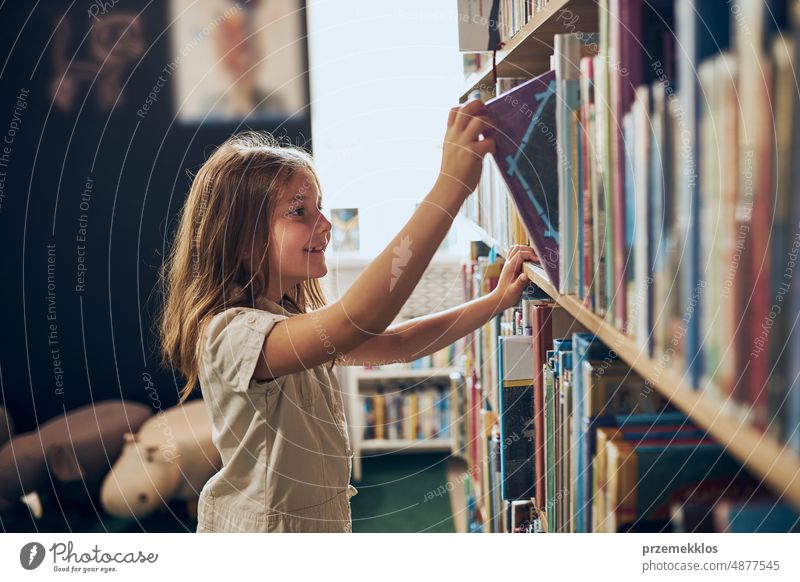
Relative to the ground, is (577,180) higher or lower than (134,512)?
higher

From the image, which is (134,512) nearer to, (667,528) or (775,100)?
(667,528)

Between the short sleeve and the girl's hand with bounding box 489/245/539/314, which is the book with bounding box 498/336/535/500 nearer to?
the girl's hand with bounding box 489/245/539/314

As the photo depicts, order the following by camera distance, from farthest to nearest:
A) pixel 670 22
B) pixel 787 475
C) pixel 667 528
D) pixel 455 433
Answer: pixel 455 433, pixel 667 528, pixel 670 22, pixel 787 475

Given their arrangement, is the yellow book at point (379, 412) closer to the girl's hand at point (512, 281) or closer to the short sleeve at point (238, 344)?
the girl's hand at point (512, 281)

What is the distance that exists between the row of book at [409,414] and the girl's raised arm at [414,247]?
205 centimetres

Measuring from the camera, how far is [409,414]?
9.74 feet

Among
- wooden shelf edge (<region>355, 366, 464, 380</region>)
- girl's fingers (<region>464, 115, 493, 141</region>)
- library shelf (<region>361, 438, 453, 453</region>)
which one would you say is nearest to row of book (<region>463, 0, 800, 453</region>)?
girl's fingers (<region>464, 115, 493, 141</region>)

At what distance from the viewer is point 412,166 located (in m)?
1.60

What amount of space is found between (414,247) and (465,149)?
0.14 metres

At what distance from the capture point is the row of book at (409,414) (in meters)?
2.94

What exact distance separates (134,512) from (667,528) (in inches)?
62.4

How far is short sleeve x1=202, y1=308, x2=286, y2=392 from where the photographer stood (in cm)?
98

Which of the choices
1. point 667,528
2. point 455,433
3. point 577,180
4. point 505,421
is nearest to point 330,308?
point 577,180

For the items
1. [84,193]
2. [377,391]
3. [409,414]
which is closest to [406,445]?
[409,414]
